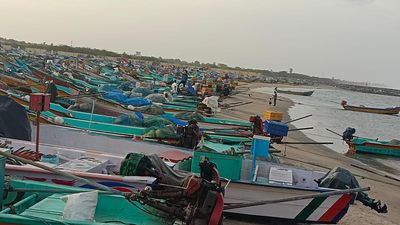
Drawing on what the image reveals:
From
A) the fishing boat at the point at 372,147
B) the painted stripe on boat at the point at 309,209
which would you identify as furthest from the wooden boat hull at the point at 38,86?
the painted stripe on boat at the point at 309,209

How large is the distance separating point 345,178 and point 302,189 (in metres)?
1.09

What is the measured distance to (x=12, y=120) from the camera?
9.09 meters

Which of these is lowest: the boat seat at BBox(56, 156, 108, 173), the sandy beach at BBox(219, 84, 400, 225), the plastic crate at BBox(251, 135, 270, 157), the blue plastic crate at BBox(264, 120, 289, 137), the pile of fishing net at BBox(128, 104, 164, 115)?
the sandy beach at BBox(219, 84, 400, 225)

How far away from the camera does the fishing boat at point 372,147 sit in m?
20.6

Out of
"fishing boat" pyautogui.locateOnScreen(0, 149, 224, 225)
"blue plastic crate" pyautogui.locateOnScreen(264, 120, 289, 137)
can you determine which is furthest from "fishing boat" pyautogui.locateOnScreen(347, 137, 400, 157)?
"fishing boat" pyautogui.locateOnScreen(0, 149, 224, 225)

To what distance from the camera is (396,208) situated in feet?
36.2

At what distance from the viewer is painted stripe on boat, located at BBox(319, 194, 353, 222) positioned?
7.64 metres

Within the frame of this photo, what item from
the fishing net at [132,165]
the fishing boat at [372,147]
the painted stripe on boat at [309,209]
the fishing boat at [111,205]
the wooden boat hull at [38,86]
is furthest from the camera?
the fishing boat at [372,147]

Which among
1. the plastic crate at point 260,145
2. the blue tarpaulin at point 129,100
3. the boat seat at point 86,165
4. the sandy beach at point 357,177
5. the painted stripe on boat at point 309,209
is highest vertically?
the plastic crate at point 260,145

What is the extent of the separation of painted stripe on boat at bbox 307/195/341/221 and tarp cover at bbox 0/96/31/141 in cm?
612

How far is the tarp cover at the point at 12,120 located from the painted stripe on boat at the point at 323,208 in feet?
20.1

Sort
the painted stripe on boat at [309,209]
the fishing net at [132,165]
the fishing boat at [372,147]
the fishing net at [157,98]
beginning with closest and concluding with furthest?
1. the fishing net at [132,165]
2. the painted stripe on boat at [309,209]
3. the fishing boat at [372,147]
4. the fishing net at [157,98]

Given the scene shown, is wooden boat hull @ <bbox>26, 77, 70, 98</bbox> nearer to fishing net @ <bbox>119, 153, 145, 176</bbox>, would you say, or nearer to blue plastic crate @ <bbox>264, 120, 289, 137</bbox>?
blue plastic crate @ <bbox>264, 120, 289, 137</bbox>

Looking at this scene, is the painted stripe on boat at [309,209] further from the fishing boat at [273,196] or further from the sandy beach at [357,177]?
the sandy beach at [357,177]
